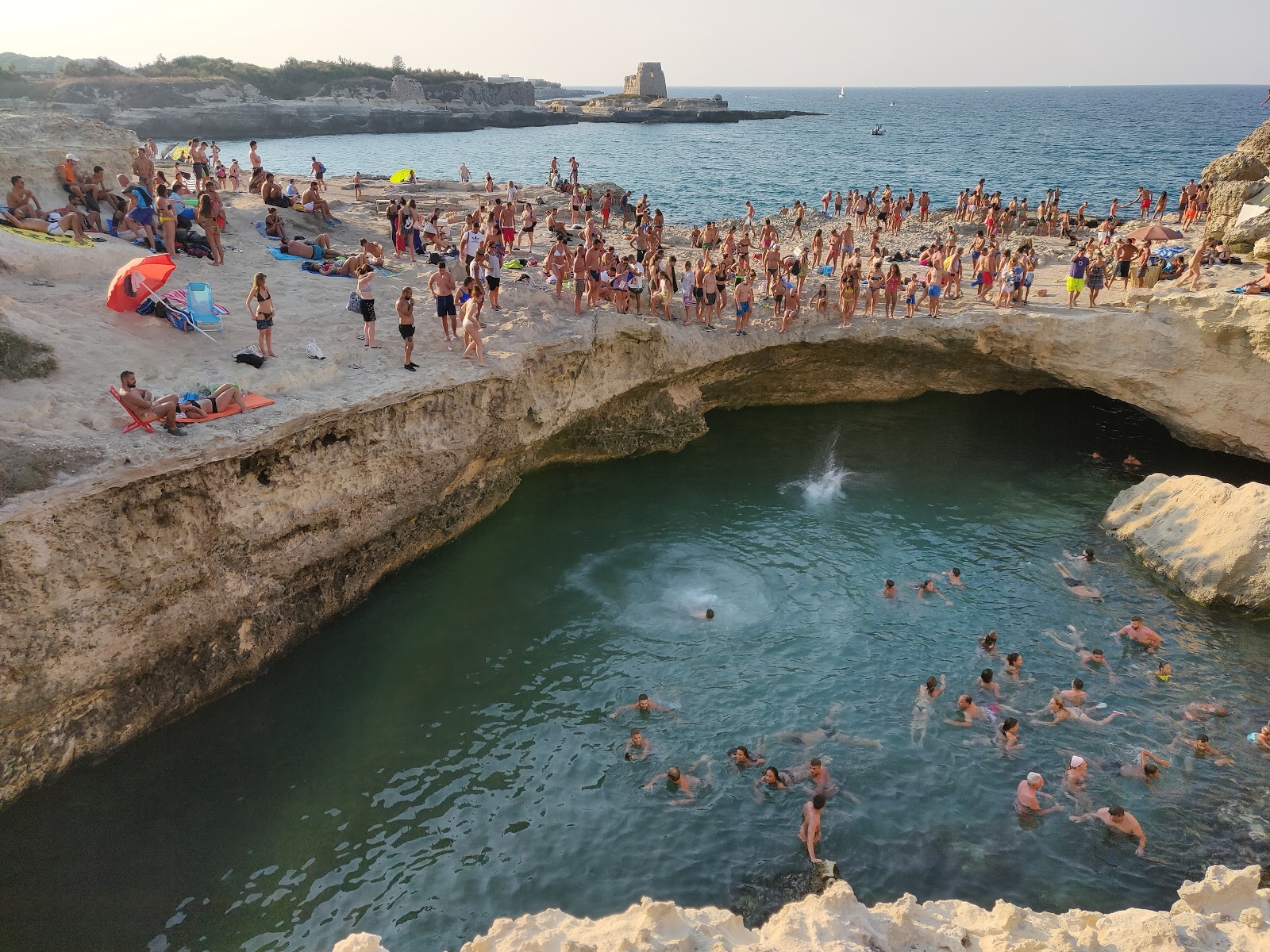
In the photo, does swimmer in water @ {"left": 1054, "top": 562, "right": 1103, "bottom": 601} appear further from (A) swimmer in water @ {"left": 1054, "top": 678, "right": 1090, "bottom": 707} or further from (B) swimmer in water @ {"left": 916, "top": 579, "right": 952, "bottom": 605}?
(A) swimmer in water @ {"left": 1054, "top": 678, "right": 1090, "bottom": 707}

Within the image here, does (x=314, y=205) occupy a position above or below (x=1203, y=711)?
above

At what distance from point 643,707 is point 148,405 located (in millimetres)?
9143

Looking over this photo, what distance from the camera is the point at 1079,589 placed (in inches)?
666

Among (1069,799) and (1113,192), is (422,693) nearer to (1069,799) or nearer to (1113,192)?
(1069,799)

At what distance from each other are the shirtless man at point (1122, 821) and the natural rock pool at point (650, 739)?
6.7 inches

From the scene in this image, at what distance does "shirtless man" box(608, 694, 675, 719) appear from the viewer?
1361cm

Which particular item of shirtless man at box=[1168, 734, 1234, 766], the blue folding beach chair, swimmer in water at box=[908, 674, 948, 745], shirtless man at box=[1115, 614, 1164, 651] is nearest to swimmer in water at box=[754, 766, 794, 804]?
swimmer in water at box=[908, 674, 948, 745]

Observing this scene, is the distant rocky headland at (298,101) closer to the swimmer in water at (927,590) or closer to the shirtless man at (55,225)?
the shirtless man at (55,225)

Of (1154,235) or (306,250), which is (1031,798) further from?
(306,250)

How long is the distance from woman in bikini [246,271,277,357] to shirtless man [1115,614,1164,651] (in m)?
17.0

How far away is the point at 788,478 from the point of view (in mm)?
20969

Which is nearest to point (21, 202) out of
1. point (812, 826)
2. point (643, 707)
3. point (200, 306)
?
point (200, 306)

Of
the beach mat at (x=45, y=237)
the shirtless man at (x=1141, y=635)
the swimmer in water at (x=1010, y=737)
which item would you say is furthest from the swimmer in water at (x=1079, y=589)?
the beach mat at (x=45, y=237)

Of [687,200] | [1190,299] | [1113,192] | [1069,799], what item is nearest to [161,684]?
[1069,799]
